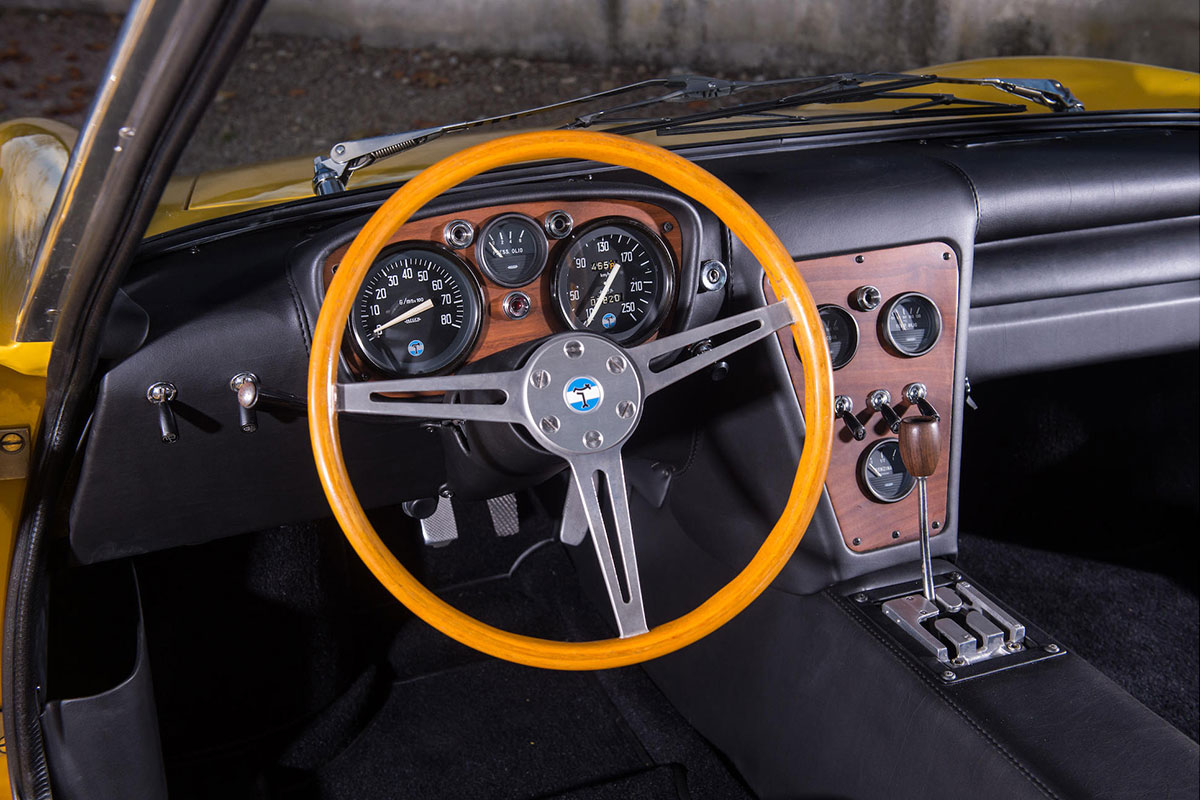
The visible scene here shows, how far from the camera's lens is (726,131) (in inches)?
72.3

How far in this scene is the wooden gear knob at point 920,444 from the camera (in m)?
1.47

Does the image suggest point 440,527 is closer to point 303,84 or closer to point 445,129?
point 445,129

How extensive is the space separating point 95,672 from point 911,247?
5.24 ft

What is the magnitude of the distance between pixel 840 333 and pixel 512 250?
613 mm

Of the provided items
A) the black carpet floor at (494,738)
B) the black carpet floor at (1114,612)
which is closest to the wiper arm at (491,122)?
the black carpet floor at (494,738)

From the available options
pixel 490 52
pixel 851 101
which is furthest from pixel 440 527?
pixel 490 52

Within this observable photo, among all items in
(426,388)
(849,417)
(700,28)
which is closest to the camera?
(426,388)

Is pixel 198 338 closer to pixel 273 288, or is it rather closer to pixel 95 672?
pixel 273 288

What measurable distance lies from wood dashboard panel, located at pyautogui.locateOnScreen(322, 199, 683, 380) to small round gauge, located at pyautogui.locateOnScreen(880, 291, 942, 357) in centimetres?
42

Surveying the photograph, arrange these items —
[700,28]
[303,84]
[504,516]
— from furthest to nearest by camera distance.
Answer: [700,28], [303,84], [504,516]

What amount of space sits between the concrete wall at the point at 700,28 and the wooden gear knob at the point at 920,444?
19.1 feet

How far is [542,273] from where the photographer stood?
1.42 metres

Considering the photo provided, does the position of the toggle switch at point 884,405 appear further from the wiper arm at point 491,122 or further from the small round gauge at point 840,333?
the wiper arm at point 491,122

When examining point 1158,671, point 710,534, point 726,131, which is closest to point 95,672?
point 710,534
